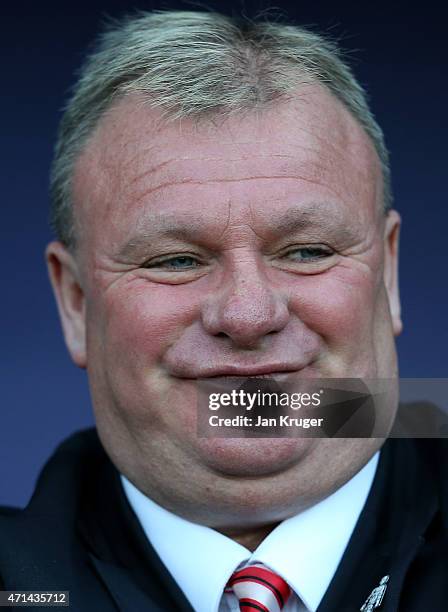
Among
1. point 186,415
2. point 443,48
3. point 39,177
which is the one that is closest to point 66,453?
point 186,415

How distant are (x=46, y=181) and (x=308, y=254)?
4.69ft

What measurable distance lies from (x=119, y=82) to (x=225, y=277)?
512 millimetres

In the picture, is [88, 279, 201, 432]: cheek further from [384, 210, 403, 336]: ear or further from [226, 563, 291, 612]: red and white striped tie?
[384, 210, 403, 336]: ear

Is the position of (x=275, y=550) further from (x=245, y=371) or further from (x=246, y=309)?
(x=246, y=309)

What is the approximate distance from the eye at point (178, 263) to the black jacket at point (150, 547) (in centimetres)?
49

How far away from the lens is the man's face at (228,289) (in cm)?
190

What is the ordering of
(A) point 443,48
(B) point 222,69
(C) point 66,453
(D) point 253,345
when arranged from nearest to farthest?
(D) point 253,345
(B) point 222,69
(C) point 66,453
(A) point 443,48

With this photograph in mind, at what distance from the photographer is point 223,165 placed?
1.96 m

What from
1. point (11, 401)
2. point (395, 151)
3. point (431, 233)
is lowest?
point (11, 401)

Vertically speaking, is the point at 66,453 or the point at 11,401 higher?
the point at 66,453

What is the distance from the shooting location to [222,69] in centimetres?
204

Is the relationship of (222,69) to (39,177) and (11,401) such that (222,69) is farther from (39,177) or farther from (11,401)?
(11,401)

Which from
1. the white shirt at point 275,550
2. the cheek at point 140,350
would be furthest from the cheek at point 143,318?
the white shirt at point 275,550

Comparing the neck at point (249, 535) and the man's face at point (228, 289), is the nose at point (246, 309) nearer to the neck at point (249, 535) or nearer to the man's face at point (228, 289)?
the man's face at point (228, 289)
